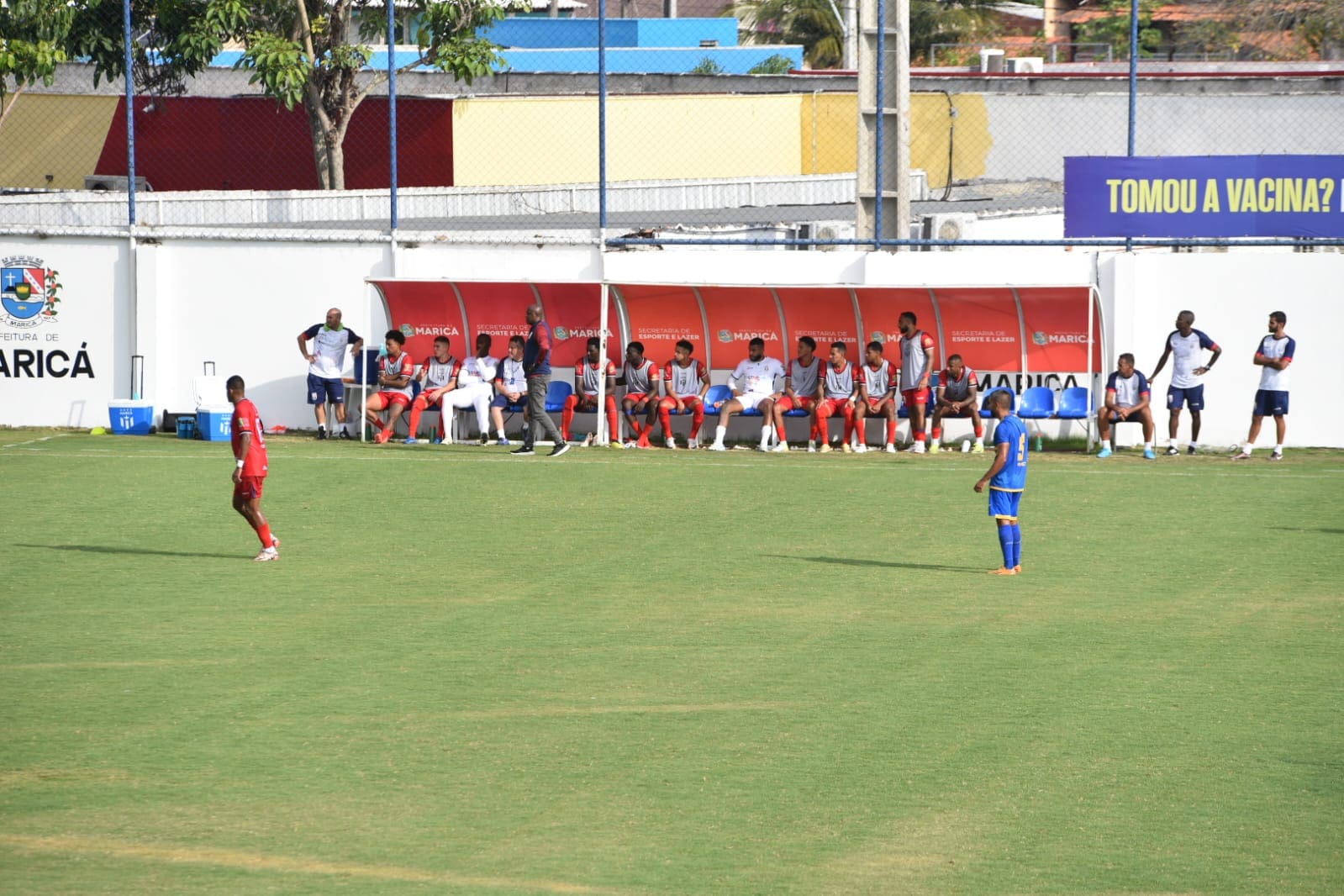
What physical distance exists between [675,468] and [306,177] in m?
16.1

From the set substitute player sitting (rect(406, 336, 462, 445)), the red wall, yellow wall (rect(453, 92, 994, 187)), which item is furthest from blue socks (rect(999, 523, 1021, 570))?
the red wall

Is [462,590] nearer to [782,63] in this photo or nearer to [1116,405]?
[1116,405]

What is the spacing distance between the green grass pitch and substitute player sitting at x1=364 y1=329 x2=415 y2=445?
4916mm

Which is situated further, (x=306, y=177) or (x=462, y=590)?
(x=306, y=177)

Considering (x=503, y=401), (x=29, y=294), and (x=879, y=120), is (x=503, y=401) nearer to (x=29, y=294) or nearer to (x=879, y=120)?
(x=879, y=120)

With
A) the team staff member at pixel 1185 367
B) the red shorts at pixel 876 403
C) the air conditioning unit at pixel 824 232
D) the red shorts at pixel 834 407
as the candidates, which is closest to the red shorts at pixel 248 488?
the red shorts at pixel 834 407

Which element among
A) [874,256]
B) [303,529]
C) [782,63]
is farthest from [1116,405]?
[782,63]

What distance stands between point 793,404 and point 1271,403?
5.62 meters

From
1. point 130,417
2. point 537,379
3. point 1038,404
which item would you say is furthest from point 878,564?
point 130,417

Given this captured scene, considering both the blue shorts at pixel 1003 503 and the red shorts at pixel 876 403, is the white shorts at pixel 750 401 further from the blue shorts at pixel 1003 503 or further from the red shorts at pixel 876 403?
the blue shorts at pixel 1003 503

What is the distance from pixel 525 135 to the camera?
32688 mm

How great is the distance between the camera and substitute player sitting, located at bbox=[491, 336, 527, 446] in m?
21.9

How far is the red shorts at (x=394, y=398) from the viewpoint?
866 inches

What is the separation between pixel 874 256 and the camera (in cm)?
2170
